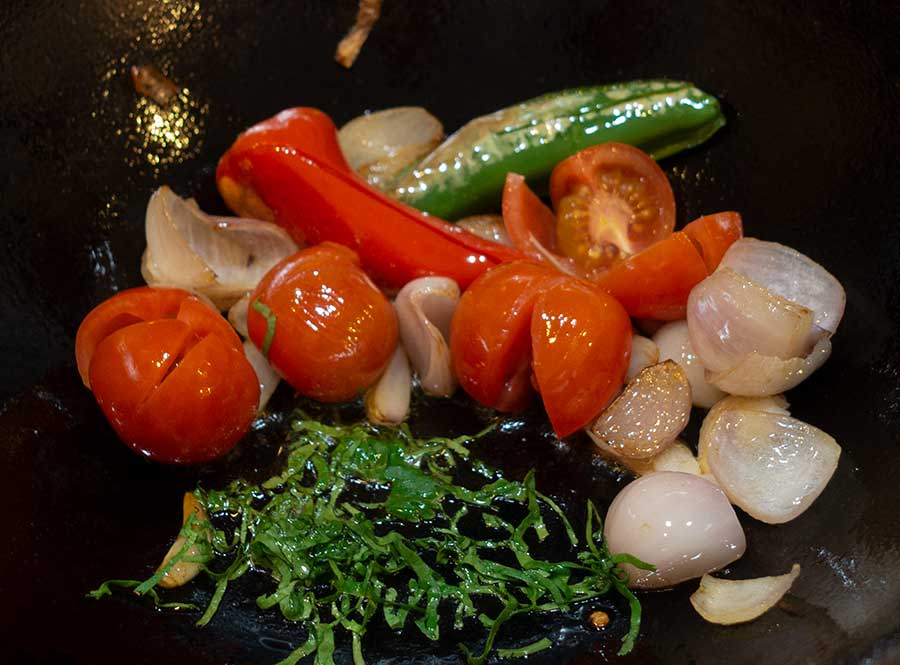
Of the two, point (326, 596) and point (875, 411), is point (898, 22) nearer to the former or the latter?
point (875, 411)

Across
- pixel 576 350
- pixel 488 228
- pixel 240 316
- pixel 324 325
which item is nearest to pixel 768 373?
pixel 576 350

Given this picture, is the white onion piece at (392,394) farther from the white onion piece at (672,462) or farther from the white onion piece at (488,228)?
the white onion piece at (672,462)

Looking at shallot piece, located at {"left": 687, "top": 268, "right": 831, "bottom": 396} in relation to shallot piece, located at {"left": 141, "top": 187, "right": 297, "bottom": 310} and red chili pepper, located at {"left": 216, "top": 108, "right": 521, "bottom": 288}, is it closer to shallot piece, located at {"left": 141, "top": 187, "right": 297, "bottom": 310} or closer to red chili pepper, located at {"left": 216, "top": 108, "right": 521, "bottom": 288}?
red chili pepper, located at {"left": 216, "top": 108, "right": 521, "bottom": 288}

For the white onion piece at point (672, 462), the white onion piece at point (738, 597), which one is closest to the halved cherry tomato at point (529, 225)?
the white onion piece at point (672, 462)

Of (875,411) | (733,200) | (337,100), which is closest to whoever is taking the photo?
(875,411)

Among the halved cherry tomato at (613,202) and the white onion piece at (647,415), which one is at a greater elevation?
the halved cherry tomato at (613,202)

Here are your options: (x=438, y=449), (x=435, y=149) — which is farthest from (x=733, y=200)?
(x=438, y=449)

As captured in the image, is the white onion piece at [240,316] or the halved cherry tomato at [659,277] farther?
the white onion piece at [240,316]
